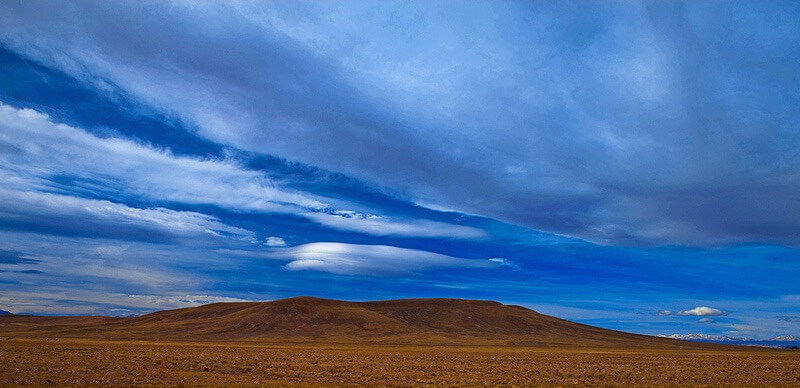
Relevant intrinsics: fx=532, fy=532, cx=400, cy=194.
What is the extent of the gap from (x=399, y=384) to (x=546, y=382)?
303 inches

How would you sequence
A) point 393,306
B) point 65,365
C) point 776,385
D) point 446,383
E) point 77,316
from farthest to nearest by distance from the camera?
point 77,316 → point 393,306 → point 65,365 → point 776,385 → point 446,383

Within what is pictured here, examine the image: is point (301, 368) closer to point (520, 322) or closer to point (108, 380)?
point (108, 380)

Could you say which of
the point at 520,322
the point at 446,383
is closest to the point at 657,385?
the point at 446,383

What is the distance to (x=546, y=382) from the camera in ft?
88.9

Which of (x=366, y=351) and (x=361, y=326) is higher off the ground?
(x=361, y=326)

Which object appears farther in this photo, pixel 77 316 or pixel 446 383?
pixel 77 316

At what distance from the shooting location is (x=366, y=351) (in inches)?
2500

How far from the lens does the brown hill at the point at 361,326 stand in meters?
109

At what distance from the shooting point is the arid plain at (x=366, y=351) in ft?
93.1

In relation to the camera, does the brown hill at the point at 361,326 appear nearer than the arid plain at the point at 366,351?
No

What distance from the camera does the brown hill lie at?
357 ft

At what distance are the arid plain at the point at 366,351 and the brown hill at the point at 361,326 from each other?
358mm

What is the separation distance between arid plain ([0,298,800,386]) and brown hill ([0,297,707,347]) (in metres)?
0.36

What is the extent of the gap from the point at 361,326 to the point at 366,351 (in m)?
59.5
